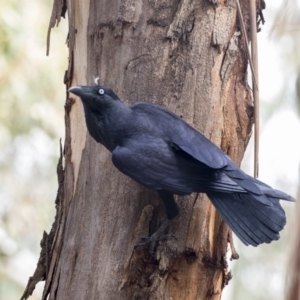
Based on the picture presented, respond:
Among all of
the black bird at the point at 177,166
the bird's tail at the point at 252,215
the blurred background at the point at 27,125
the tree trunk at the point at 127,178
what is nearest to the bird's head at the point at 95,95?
the black bird at the point at 177,166

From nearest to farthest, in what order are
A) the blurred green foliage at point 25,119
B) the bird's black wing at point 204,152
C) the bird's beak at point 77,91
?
the bird's black wing at point 204,152 → the bird's beak at point 77,91 → the blurred green foliage at point 25,119

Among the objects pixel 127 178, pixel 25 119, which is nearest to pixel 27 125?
pixel 25 119

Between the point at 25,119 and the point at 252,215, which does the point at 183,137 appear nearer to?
the point at 252,215

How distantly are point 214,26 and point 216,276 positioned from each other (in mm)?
952

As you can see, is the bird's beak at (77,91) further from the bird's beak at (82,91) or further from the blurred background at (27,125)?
the blurred background at (27,125)

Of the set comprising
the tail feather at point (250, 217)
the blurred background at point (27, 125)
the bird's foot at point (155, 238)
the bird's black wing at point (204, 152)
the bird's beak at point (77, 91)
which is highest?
the blurred background at point (27, 125)

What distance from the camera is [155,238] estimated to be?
6.48ft

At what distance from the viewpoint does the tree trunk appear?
2053 mm

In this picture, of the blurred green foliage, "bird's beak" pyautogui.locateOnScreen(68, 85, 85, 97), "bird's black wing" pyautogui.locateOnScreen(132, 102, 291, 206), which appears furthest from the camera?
the blurred green foliage

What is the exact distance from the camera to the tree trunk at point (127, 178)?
2053mm

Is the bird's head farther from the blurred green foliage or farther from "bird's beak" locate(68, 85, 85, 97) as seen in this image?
the blurred green foliage

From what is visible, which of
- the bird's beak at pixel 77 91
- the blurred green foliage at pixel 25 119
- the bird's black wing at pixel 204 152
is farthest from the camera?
the blurred green foliage at pixel 25 119

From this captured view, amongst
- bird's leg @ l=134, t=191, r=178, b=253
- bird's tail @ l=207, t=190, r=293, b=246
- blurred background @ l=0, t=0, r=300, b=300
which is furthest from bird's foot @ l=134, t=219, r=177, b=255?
blurred background @ l=0, t=0, r=300, b=300

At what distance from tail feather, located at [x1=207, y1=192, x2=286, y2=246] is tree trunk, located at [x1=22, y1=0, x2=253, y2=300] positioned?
0.59ft
